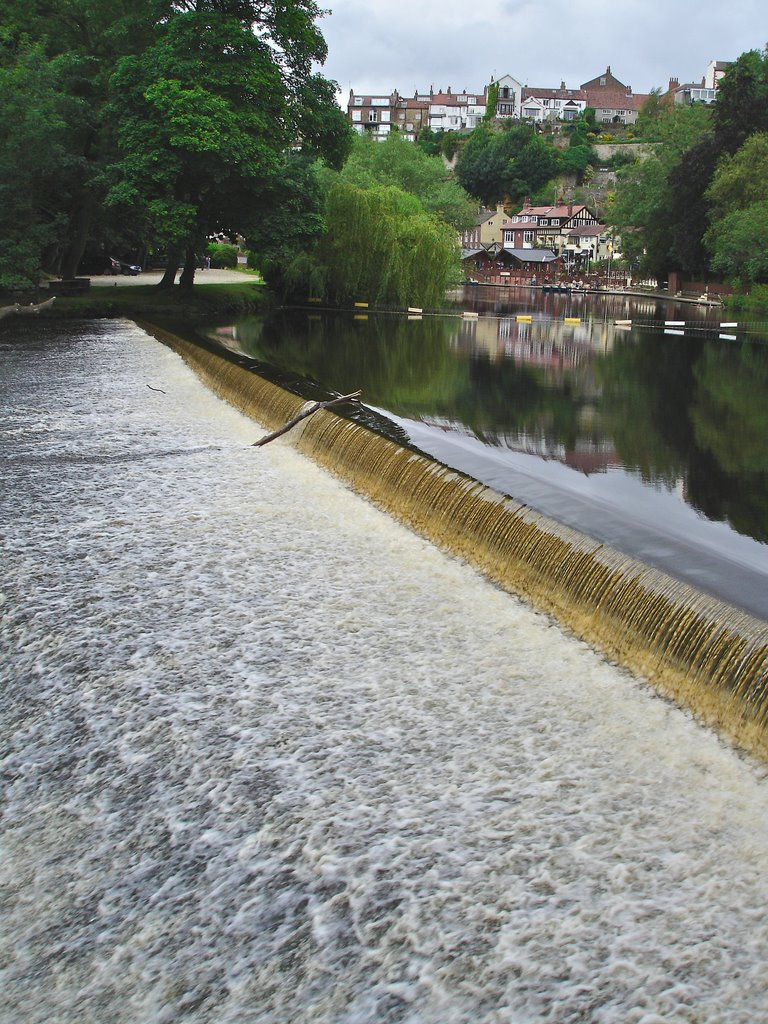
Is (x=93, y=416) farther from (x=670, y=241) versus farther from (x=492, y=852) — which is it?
(x=670, y=241)

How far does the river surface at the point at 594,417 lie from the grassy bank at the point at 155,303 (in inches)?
126

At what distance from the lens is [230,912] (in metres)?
4.30

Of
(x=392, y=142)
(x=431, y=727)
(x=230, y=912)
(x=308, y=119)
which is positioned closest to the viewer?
(x=230, y=912)

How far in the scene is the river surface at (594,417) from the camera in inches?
339

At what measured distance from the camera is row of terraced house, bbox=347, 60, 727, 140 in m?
177

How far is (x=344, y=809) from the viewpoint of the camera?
16.6 feet

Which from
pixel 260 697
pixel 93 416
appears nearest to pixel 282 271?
pixel 93 416

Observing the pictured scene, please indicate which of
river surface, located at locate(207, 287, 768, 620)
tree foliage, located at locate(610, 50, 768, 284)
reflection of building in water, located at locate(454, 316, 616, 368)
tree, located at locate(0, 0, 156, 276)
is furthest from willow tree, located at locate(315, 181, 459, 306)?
tree foliage, located at locate(610, 50, 768, 284)

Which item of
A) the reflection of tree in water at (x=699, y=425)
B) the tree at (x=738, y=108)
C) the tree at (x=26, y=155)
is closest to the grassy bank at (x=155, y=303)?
the tree at (x=26, y=155)

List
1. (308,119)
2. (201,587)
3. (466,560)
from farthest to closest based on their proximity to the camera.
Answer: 1. (308,119)
2. (466,560)
3. (201,587)

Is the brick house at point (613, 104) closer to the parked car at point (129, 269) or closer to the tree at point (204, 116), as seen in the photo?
the parked car at point (129, 269)

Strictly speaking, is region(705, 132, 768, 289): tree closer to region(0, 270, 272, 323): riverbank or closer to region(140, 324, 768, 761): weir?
region(0, 270, 272, 323): riverbank

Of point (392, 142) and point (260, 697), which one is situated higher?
point (392, 142)

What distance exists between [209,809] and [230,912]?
0.80 m
